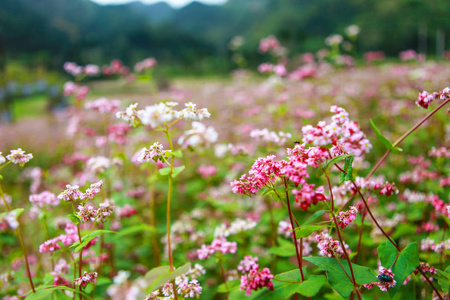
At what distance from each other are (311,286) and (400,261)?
524 millimetres

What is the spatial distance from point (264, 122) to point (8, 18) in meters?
16.3

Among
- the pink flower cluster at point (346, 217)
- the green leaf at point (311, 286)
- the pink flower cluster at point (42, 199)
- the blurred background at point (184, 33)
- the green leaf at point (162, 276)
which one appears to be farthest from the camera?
the blurred background at point (184, 33)

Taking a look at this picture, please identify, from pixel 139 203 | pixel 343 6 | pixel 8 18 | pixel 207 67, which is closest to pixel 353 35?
pixel 139 203

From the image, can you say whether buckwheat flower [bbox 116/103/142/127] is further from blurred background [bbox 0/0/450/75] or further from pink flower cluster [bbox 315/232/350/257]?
blurred background [bbox 0/0/450/75]

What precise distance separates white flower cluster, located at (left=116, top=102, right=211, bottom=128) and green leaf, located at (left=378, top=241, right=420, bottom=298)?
1.26 meters

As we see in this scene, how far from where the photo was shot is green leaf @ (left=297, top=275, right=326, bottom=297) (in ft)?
4.87

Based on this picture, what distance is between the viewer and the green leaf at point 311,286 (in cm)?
149

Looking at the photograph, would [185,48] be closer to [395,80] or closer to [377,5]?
[377,5]

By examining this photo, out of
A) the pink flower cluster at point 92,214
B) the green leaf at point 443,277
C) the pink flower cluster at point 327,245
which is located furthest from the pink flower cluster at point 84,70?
the green leaf at point 443,277

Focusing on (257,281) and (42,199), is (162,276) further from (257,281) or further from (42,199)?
(42,199)

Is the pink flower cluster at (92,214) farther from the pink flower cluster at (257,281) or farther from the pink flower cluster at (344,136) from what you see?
the pink flower cluster at (344,136)

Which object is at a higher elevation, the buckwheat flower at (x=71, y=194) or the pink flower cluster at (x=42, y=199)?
the buckwheat flower at (x=71, y=194)

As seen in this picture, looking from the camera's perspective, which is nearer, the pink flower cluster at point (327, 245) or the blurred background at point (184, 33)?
the pink flower cluster at point (327, 245)

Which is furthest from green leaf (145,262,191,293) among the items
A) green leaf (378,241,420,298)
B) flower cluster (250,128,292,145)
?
flower cluster (250,128,292,145)
